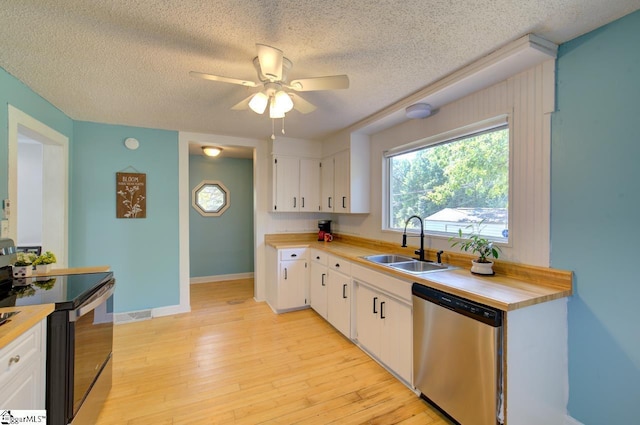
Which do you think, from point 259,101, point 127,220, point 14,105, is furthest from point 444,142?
point 127,220

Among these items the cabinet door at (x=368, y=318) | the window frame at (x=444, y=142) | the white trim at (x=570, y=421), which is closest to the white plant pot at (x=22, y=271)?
the cabinet door at (x=368, y=318)

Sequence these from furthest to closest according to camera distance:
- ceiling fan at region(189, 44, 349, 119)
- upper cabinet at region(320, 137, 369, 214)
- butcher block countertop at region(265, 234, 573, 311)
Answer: upper cabinet at region(320, 137, 369, 214) → ceiling fan at region(189, 44, 349, 119) → butcher block countertop at region(265, 234, 573, 311)

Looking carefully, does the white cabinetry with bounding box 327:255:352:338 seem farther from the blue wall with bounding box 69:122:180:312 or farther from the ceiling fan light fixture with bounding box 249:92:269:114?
the blue wall with bounding box 69:122:180:312

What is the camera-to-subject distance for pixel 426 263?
101 inches

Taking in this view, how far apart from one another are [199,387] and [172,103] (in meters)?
2.52

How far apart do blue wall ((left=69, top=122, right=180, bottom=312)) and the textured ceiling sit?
0.96m

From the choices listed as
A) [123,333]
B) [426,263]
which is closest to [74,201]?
[123,333]

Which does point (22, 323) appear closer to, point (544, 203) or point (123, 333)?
point (123, 333)

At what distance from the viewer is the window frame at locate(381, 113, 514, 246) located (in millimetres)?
2006

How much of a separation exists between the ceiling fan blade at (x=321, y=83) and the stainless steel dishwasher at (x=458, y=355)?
4.81 feet

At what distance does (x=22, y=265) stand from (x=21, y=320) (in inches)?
42.3

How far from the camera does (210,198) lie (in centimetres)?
522

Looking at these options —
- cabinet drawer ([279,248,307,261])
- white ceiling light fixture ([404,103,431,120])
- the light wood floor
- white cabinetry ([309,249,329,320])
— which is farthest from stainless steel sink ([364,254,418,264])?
white ceiling light fixture ([404,103,431,120])

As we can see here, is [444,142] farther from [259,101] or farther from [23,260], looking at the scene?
[23,260]
